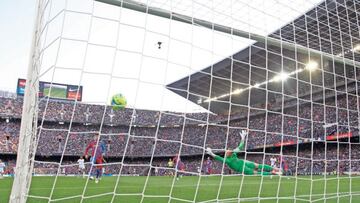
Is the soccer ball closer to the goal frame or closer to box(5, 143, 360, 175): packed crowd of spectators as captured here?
the goal frame

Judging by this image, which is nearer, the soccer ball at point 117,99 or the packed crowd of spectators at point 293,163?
the soccer ball at point 117,99

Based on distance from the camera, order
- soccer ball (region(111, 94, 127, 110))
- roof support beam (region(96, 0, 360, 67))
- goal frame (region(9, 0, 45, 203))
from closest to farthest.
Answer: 1. goal frame (region(9, 0, 45, 203))
2. soccer ball (region(111, 94, 127, 110))
3. roof support beam (region(96, 0, 360, 67))

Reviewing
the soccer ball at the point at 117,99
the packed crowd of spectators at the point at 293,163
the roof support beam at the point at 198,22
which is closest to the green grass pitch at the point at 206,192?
the packed crowd of spectators at the point at 293,163

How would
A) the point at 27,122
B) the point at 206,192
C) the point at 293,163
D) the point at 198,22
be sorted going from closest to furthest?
the point at 27,122 < the point at 198,22 < the point at 206,192 < the point at 293,163

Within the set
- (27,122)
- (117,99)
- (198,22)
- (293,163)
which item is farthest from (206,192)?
(293,163)

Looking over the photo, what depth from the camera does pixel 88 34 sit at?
2814mm

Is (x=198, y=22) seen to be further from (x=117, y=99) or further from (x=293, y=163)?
(x=293, y=163)

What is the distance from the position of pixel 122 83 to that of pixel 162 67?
55cm

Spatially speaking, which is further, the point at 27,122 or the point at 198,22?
the point at 198,22

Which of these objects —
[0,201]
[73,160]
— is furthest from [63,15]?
[73,160]

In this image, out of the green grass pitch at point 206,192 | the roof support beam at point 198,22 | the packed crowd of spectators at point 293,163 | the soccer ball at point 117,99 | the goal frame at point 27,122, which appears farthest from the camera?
the packed crowd of spectators at point 293,163

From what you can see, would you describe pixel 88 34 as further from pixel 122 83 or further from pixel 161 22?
pixel 161 22

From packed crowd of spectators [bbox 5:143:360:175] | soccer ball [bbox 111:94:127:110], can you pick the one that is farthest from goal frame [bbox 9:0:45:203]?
packed crowd of spectators [bbox 5:143:360:175]

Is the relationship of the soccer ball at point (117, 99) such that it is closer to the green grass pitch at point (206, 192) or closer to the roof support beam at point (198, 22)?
the green grass pitch at point (206, 192)
